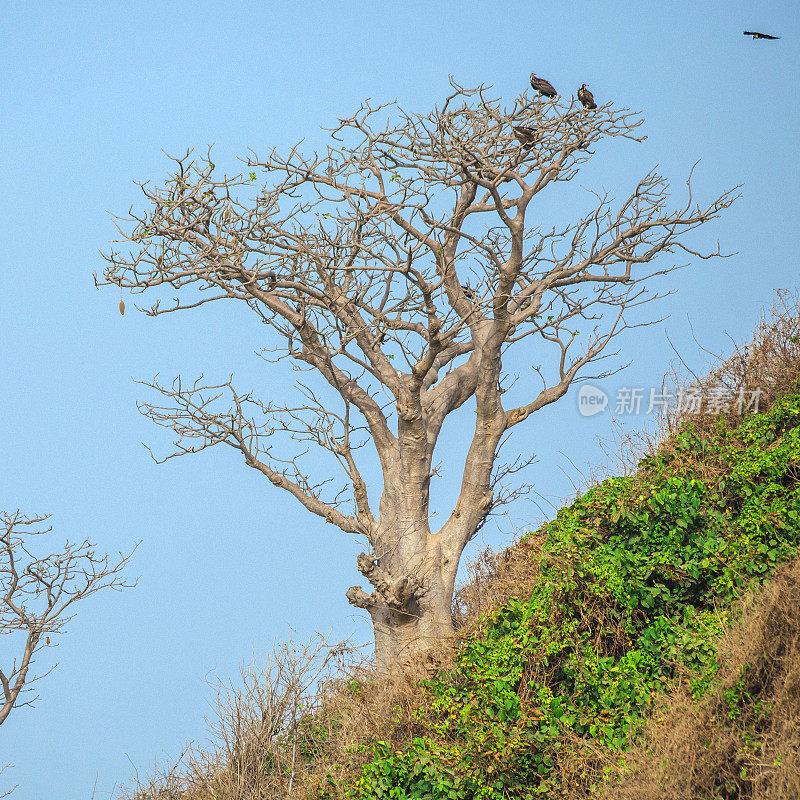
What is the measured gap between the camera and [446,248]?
34.7ft

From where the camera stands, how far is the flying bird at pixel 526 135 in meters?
9.98

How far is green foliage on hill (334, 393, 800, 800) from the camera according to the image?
7.25 metres

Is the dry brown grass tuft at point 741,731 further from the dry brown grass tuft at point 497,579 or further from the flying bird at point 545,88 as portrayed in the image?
the flying bird at point 545,88

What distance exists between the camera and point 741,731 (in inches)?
248

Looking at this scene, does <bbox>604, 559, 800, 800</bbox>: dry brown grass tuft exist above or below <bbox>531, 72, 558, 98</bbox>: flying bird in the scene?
below

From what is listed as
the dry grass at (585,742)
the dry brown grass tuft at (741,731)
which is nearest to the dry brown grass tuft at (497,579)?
the dry grass at (585,742)

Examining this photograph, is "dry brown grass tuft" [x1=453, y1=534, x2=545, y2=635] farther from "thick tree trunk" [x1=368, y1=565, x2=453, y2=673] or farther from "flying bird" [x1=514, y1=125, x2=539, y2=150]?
"flying bird" [x1=514, y1=125, x2=539, y2=150]

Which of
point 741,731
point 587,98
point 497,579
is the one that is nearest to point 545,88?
point 587,98

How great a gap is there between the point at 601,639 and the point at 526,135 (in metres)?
5.62

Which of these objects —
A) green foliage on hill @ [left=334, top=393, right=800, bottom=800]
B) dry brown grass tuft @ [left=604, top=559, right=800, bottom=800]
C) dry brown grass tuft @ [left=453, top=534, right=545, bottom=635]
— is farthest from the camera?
dry brown grass tuft @ [left=453, top=534, right=545, bottom=635]

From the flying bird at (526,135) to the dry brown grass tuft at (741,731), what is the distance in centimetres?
556

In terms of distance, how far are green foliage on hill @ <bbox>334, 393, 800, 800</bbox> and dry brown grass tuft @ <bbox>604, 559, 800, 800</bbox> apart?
0.92 ft

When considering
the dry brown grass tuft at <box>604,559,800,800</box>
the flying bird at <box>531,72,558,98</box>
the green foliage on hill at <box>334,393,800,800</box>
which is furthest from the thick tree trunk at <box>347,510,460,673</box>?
the flying bird at <box>531,72,558,98</box>

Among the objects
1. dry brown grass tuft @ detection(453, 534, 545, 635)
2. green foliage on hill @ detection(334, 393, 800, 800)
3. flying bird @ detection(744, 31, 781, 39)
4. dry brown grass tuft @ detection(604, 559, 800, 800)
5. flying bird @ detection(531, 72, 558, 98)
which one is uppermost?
flying bird @ detection(531, 72, 558, 98)
